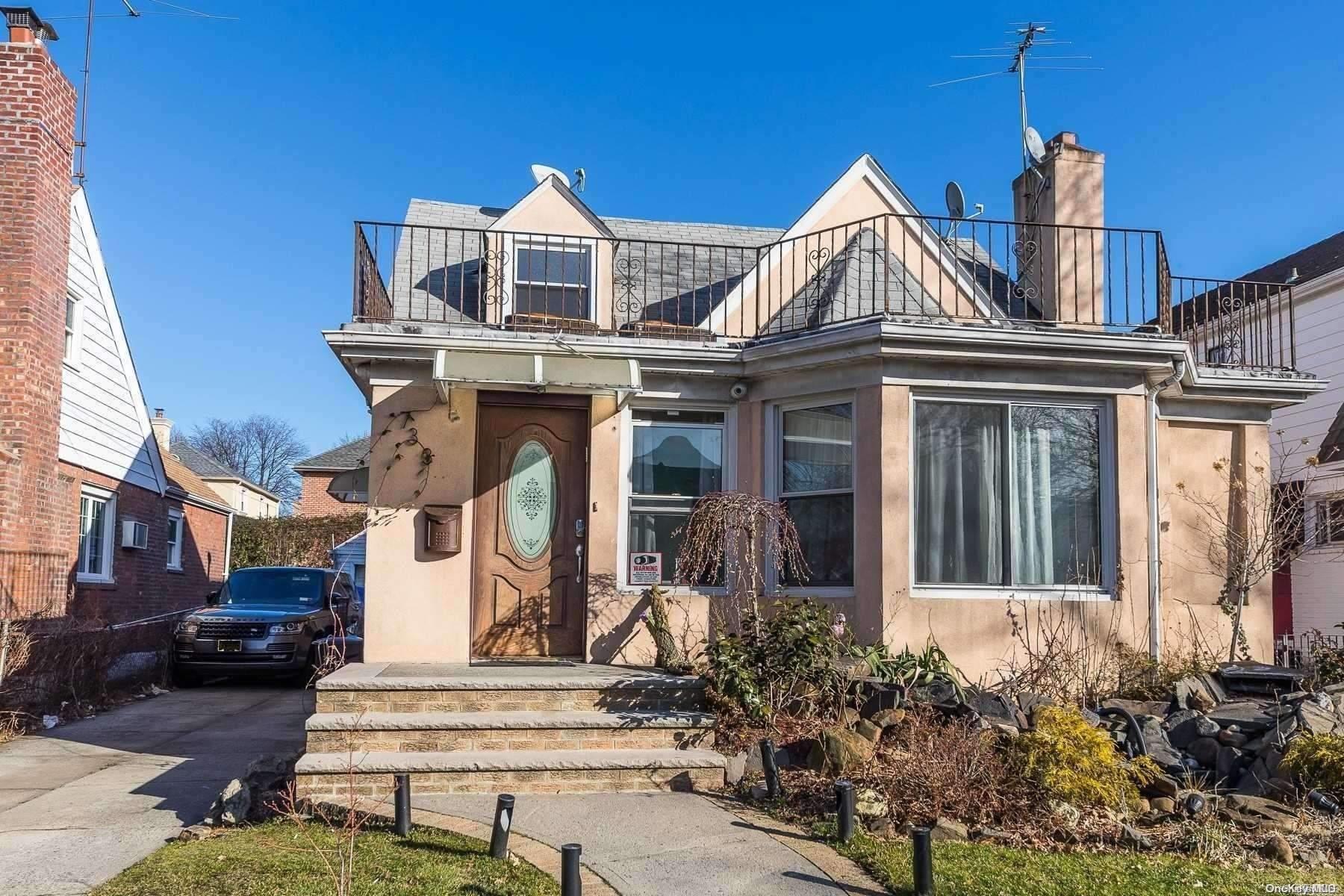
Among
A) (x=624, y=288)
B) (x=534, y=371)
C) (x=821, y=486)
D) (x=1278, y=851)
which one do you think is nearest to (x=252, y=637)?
(x=624, y=288)

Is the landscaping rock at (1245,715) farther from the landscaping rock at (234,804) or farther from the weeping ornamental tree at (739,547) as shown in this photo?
the landscaping rock at (234,804)

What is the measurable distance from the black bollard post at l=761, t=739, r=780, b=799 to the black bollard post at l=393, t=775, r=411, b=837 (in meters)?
2.21

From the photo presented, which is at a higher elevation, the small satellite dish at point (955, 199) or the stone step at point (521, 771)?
the small satellite dish at point (955, 199)

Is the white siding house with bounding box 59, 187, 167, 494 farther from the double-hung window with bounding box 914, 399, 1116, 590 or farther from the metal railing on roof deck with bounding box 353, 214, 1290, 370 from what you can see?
the double-hung window with bounding box 914, 399, 1116, 590

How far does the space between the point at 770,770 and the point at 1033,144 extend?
23.7ft

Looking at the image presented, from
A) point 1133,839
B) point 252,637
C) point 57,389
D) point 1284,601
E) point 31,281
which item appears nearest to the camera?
point 1133,839

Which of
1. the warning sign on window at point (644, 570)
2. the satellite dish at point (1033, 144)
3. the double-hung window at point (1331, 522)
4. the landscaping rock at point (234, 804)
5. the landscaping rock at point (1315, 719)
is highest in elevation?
the satellite dish at point (1033, 144)

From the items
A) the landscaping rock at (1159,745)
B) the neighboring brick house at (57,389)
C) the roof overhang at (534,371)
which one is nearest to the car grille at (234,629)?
the neighboring brick house at (57,389)

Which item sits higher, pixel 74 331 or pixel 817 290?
pixel 74 331

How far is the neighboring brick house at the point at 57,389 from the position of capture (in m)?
11.2

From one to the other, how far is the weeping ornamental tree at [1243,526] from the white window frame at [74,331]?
13748mm

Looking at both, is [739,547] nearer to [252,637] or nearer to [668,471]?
[668,471]

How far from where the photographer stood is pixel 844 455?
8.27 meters

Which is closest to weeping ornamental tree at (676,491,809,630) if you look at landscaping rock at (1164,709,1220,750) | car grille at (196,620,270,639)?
landscaping rock at (1164,709,1220,750)
